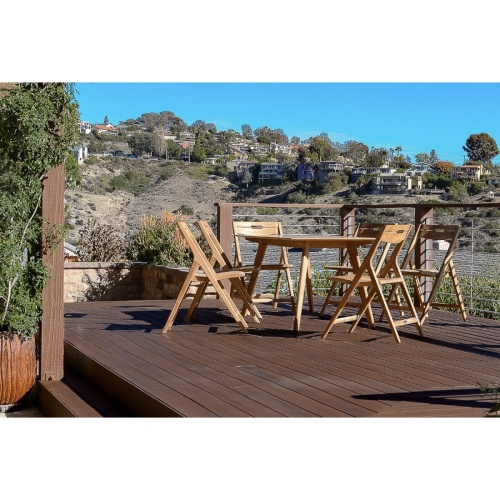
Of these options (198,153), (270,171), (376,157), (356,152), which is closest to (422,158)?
(376,157)

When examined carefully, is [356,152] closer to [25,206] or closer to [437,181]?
[437,181]

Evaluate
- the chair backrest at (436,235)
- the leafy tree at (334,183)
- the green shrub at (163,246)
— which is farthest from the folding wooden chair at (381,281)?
the leafy tree at (334,183)

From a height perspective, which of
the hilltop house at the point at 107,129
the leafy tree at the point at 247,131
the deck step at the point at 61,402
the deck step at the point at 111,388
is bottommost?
the deck step at the point at 61,402

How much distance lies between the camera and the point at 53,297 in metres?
4.95

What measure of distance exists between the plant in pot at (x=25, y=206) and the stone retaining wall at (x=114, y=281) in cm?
435

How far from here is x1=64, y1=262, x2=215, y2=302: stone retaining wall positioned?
952 centimetres

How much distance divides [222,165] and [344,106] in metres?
8.22

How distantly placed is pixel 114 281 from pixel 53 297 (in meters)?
4.86

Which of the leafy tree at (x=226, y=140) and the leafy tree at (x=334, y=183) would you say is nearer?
the leafy tree at (x=334, y=183)

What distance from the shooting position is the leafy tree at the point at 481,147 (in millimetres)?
34531

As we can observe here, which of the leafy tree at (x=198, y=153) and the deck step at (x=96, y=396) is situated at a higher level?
the leafy tree at (x=198, y=153)

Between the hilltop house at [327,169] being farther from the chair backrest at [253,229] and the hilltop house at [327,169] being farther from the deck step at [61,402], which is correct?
the deck step at [61,402]

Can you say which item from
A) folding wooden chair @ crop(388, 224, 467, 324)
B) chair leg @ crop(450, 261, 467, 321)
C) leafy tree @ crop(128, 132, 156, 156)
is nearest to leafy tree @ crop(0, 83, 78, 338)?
folding wooden chair @ crop(388, 224, 467, 324)
